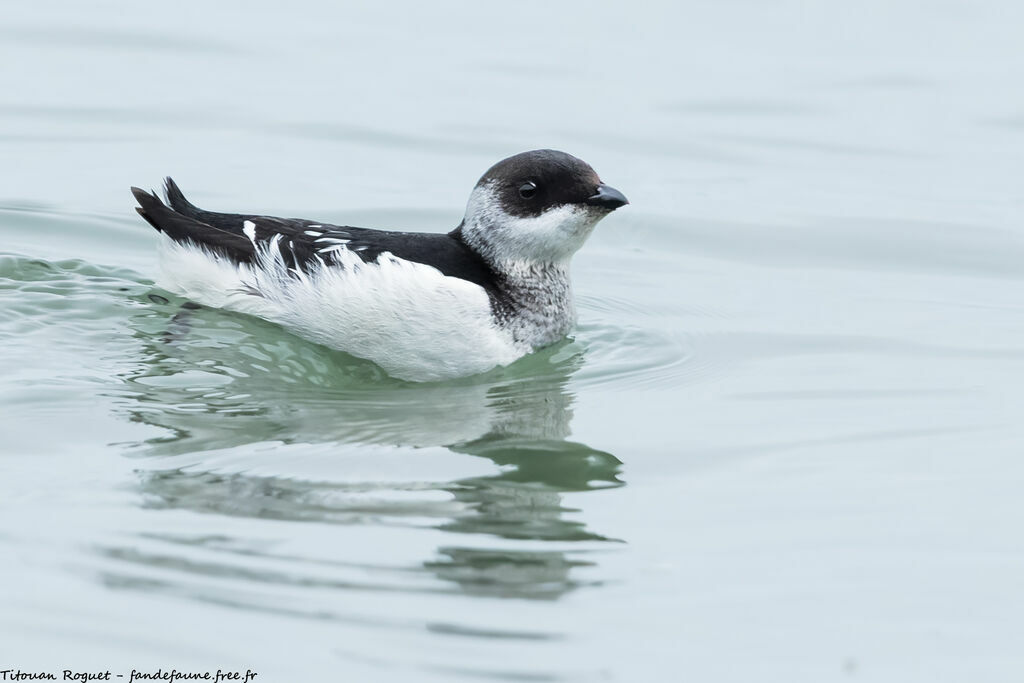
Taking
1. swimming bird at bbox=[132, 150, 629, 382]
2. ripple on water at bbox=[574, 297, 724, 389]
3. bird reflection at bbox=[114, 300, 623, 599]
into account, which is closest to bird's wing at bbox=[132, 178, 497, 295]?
swimming bird at bbox=[132, 150, 629, 382]

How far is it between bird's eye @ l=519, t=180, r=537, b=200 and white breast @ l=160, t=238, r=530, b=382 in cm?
63

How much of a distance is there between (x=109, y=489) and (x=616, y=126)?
28.8ft

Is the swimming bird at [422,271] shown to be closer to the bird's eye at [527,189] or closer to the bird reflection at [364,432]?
the bird's eye at [527,189]

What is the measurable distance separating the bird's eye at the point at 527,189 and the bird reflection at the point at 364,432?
0.95 metres

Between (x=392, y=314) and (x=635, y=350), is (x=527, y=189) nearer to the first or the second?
(x=392, y=314)

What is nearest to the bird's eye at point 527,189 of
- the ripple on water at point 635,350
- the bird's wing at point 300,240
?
the bird's wing at point 300,240

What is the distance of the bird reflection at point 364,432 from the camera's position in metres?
6.35

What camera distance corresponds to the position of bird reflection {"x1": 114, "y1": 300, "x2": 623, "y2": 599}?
20.8 feet

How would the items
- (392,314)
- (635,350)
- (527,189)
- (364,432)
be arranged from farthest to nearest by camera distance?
(635,350)
(527,189)
(392,314)
(364,432)

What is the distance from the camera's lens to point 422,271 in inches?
334

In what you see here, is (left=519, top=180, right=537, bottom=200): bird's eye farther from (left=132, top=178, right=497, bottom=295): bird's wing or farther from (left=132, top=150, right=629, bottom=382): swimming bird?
(left=132, top=178, right=497, bottom=295): bird's wing

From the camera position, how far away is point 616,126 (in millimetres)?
14500

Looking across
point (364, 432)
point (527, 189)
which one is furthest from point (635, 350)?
point (364, 432)

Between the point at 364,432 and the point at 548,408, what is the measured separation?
1133 millimetres
